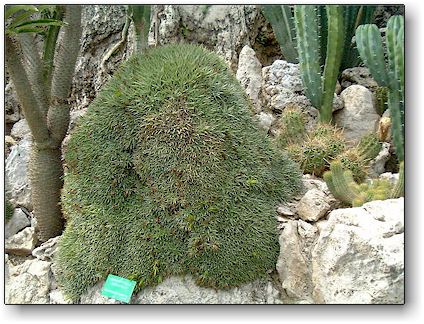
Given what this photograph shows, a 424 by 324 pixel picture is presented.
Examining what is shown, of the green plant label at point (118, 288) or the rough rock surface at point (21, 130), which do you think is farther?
the rough rock surface at point (21, 130)

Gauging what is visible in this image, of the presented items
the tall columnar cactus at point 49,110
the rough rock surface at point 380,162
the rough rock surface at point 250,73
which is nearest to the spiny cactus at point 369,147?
the rough rock surface at point 380,162

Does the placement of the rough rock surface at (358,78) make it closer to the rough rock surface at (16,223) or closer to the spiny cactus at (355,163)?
the spiny cactus at (355,163)

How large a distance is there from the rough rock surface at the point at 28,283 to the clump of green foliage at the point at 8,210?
0.23 meters

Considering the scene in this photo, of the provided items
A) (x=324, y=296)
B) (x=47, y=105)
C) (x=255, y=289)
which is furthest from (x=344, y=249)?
(x=47, y=105)

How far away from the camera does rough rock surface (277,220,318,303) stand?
2.47 metres

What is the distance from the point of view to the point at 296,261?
8.14 ft

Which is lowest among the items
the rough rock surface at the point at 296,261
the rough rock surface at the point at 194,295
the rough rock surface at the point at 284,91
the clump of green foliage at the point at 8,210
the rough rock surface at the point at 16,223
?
the rough rock surface at the point at 194,295

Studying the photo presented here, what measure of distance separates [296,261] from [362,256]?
29 cm

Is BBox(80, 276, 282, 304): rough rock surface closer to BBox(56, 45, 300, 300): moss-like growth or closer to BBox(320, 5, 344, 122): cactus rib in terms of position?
BBox(56, 45, 300, 300): moss-like growth

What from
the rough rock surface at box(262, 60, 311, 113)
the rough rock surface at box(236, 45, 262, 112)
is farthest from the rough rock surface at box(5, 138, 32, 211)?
the rough rock surface at box(262, 60, 311, 113)

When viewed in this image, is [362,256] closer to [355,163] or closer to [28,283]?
[355,163]

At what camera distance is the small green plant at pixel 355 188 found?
2.50m

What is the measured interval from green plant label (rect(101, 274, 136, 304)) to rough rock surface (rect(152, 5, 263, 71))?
125 centimetres

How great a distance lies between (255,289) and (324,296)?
0.30 meters
